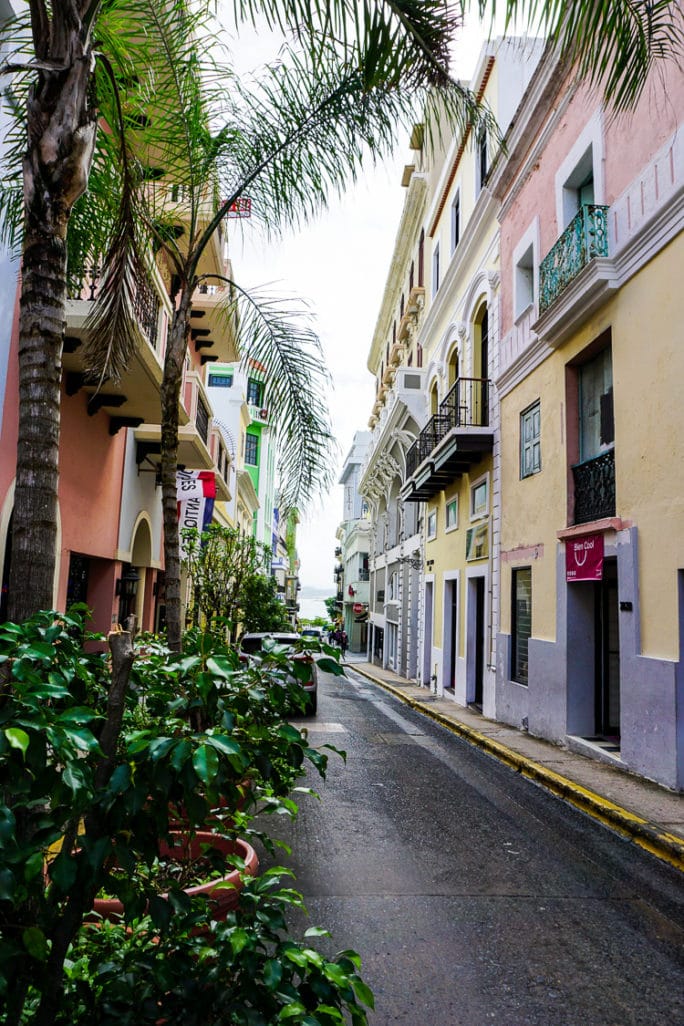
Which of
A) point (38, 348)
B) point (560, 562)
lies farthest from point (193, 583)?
point (38, 348)

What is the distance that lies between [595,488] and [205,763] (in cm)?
947

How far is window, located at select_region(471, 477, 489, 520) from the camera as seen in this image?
1557cm

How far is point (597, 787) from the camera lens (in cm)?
776

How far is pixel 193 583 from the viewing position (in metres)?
18.1

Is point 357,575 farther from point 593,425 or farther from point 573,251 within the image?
point 573,251

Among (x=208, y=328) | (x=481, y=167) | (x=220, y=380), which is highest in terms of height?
(x=220, y=380)

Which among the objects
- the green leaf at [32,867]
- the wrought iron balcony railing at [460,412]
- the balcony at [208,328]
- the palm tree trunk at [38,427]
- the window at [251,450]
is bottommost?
the green leaf at [32,867]

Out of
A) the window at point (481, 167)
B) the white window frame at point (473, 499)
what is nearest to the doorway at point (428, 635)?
the white window frame at point (473, 499)

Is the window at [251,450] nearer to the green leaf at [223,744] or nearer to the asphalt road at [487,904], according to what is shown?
the asphalt road at [487,904]

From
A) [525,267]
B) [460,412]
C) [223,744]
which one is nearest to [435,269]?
[460,412]

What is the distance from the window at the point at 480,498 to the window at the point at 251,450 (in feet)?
128

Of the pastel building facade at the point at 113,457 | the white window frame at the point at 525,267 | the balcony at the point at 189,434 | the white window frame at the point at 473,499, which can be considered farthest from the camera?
the white window frame at the point at 473,499

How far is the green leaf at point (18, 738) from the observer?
5.00 feet

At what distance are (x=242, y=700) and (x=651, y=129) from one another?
30.7 feet
